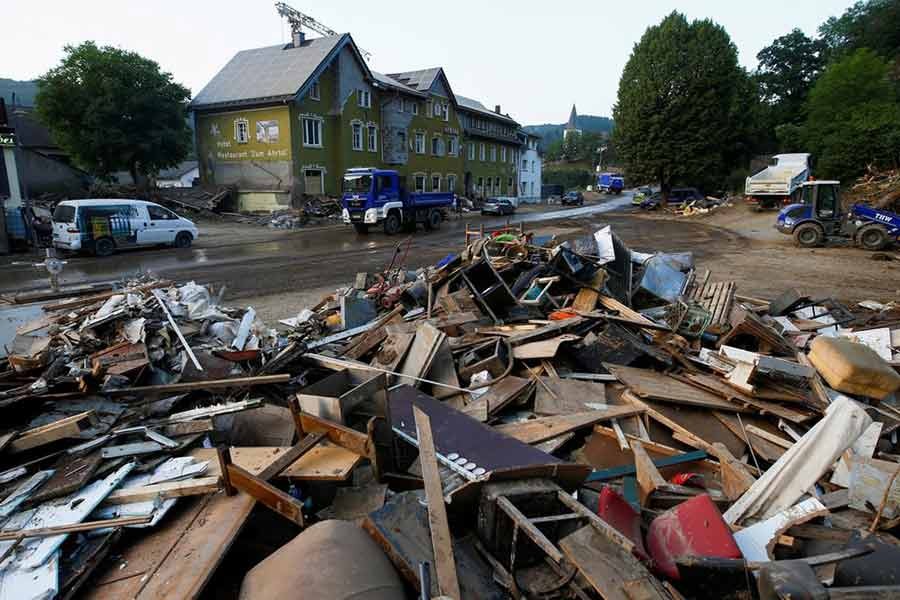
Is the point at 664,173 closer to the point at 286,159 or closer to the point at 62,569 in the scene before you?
the point at 286,159

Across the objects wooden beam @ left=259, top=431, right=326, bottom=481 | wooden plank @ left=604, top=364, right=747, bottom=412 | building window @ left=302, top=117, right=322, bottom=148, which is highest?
building window @ left=302, top=117, right=322, bottom=148

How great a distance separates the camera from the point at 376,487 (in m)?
2.99

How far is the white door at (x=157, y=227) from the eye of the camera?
16.7m

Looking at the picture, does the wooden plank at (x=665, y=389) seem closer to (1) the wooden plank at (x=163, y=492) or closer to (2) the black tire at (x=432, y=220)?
(1) the wooden plank at (x=163, y=492)

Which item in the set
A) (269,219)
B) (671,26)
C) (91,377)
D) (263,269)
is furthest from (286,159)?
(671,26)

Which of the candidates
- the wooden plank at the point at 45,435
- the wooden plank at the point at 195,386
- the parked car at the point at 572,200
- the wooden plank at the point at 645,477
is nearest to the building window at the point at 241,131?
the wooden plank at the point at 195,386

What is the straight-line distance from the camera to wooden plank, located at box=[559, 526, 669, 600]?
2188 mm

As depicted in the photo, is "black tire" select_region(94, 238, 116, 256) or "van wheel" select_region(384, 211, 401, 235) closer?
"black tire" select_region(94, 238, 116, 256)

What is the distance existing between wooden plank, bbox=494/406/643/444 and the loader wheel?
57.4 feet

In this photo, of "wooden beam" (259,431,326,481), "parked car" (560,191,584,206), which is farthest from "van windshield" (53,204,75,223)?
"parked car" (560,191,584,206)

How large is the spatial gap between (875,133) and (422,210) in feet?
87.9

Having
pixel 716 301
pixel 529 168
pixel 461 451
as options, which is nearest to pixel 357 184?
pixel 716 301

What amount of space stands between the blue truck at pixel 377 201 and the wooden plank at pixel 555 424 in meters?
17.8

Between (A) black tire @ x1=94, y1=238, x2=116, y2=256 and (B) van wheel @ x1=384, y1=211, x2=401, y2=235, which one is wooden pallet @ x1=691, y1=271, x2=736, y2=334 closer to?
(B) van wheel @ x1=384, y1=211, x2=401, y2=235
